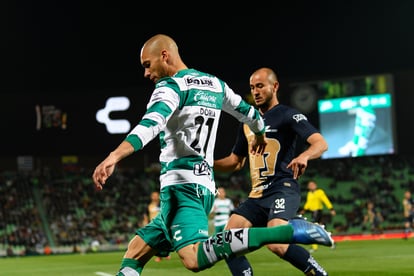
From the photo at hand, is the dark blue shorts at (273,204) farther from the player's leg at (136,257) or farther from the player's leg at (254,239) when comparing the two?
the player's leg at (254,239)

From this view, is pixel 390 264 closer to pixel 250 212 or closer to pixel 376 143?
pixel 250 212

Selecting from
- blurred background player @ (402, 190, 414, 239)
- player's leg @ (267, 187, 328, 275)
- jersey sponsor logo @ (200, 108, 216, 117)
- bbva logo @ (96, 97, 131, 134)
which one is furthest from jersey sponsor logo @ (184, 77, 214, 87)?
bbva logo @ (96, 97, 131, 134)

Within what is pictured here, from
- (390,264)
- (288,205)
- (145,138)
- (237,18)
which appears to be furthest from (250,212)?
(237,18)

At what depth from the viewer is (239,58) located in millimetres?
45812

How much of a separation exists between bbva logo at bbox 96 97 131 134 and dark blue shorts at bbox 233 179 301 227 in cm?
2953

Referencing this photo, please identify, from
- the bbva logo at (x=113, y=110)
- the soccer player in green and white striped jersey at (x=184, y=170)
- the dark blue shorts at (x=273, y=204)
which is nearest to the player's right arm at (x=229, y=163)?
the dark blue shorts at (x=273, y=204)

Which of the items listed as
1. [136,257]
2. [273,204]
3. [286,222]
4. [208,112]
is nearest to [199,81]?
[208,112]

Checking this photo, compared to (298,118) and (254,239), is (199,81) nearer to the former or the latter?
(254,239)

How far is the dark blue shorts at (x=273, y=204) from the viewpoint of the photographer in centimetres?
760

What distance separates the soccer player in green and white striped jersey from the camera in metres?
5.21

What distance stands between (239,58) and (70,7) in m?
11.4

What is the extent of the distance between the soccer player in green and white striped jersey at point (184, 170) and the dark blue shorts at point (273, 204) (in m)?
1.92

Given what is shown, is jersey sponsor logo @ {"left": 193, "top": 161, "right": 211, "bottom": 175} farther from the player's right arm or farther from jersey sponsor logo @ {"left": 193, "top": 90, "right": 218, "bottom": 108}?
the player's right arm

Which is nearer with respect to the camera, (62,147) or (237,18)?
(62,147)
